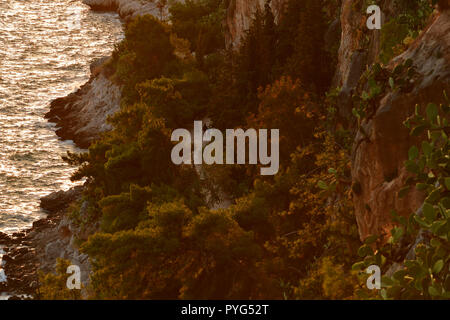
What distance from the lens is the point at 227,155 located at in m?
37.8

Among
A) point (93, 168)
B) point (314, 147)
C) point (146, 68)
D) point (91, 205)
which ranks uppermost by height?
point (146, 68)

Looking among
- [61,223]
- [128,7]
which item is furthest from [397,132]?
[128,7]

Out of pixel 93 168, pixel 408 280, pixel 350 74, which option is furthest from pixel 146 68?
pixel 408 280

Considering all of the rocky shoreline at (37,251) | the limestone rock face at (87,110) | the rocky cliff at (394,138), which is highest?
the rocky cliff at (394,138)

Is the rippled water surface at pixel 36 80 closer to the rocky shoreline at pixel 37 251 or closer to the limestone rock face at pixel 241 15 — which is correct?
the rocky shoreline at pixel 37 251

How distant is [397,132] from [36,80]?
72.2m

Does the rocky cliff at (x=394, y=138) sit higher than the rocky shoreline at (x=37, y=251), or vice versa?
the rocky cliff at (x=394, y=138)

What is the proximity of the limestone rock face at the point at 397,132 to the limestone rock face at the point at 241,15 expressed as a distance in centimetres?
2983

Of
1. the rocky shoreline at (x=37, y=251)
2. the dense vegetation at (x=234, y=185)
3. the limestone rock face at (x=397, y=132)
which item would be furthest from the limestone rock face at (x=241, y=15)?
the limestone rock face at (x=397, y=132)

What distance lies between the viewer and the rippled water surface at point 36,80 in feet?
182

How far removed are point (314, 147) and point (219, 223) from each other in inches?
380

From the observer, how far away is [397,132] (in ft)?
58.7

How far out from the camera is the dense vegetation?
78.3ft
